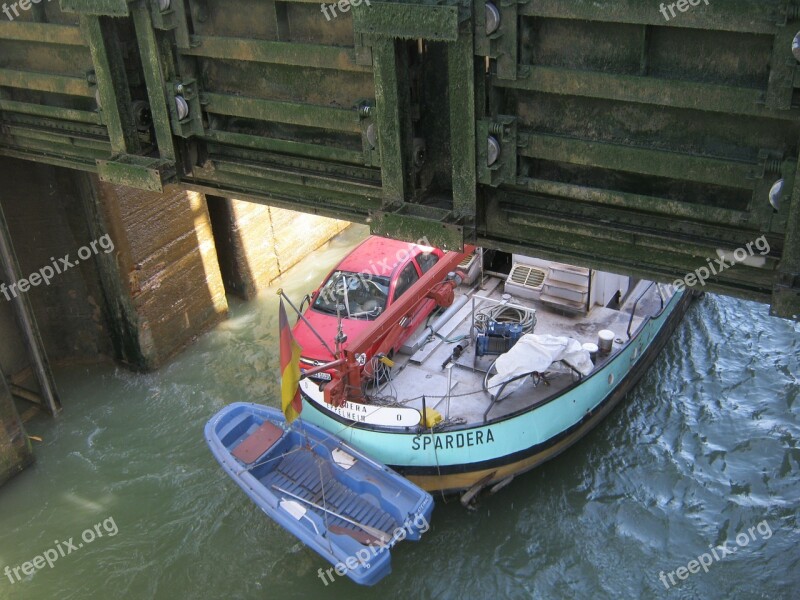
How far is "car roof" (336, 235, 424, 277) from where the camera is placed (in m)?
11.2

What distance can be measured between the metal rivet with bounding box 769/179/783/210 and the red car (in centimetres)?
574

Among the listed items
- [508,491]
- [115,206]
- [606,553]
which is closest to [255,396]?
[115,206]

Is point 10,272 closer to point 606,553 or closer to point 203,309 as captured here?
point 203,309

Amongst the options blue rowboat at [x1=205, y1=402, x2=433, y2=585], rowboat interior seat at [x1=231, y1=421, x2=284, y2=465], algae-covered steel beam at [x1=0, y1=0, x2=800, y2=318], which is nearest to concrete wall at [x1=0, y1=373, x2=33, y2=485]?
blue rowboat at [x1=205, y1=402, x2=433, y2=585]

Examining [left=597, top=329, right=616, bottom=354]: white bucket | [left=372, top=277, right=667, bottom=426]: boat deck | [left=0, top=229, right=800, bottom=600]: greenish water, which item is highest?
[left=597, top=329, right=616, bottom=354]: white bucket

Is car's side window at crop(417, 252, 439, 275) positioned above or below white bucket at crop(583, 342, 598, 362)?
above

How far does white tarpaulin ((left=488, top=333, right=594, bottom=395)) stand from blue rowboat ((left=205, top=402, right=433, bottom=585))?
1.82 meters

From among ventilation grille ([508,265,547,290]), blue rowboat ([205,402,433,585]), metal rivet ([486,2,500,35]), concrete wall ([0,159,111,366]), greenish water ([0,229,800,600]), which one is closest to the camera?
metal rivet ([486,2,500,35])

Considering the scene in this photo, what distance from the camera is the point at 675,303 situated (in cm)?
1209

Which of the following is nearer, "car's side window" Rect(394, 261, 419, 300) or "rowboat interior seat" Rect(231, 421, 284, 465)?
"rowboat interior seat" Rect(231, 421, 284, 465)

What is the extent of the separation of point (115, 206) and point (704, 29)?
8564 millimetres

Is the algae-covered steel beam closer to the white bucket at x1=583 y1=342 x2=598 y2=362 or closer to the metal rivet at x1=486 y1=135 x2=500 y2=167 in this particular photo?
the metal rivet at x1=486 y1=135 x2=500 y2=167

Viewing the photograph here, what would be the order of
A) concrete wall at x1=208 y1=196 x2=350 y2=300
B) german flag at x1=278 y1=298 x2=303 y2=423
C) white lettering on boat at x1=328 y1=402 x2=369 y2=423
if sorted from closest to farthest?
german flag at x1=278 y1=298 x2=303 y2=423, white lettering on boat at x1=328 y1=402 x2=369 y2=423, concrete wall at x1=208 y1=196 x2=350 y2=300

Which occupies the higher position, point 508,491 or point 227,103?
point 227,103
